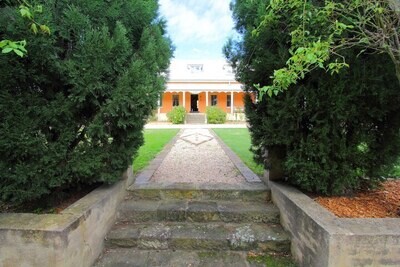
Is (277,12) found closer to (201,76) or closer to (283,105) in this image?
(283,105)

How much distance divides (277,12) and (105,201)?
2980mm

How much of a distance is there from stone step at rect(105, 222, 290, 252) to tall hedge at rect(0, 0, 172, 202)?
76 centimetres

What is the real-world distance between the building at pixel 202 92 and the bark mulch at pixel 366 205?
23.9 metres

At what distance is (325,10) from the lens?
9.15 ft

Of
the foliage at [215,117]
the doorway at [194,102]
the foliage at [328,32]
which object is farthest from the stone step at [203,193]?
the doorway at [194,102]

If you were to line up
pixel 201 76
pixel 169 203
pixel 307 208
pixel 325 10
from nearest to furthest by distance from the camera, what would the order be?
pixel 325 10
pixel 307 208
pixel 169 203
pixel 201 76

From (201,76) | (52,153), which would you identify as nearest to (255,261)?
(52,153)

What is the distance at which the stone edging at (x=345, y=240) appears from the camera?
2420 mm

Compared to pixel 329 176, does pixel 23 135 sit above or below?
above

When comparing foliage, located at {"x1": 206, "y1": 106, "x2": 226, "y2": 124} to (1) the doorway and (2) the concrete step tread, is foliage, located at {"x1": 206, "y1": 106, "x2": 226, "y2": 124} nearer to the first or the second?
(1) the doorway

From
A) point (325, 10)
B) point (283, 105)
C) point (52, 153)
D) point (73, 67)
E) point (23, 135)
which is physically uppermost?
point (325, 10)

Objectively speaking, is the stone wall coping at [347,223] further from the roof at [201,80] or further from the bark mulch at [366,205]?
the roof at [201,80]

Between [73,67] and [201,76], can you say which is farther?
[201,76]

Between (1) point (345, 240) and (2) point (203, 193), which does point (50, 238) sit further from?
(1) point (345, 240)
